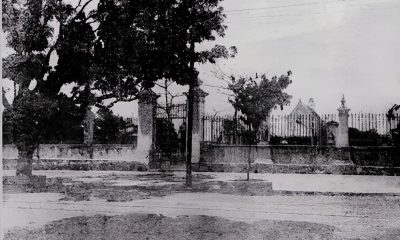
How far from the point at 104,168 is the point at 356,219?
1528 centimetres

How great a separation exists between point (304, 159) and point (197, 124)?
536 cm

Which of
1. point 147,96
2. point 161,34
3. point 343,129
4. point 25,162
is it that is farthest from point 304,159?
point 25,162

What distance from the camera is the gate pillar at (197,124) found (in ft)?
67.0

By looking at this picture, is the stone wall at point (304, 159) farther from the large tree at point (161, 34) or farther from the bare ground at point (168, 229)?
the bare ground at point (168, 229)

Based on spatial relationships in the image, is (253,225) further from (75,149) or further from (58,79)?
(75,149)

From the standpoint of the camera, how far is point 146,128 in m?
20.9

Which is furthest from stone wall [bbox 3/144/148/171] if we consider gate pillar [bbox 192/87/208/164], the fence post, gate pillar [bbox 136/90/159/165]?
the fence post

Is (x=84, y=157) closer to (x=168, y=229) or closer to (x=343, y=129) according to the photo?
(x=343, y=129)

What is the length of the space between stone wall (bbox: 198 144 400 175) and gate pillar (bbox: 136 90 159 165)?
2692 mm

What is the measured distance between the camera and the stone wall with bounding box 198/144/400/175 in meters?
18.8

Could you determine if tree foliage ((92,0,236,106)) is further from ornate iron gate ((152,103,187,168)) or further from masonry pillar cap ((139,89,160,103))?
ornate iron gate ((152,103,187,168))

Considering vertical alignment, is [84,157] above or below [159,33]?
below

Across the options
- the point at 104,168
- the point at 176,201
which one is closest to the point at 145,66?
the point at 176,201

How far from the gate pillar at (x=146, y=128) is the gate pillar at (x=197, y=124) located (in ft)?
6.67
